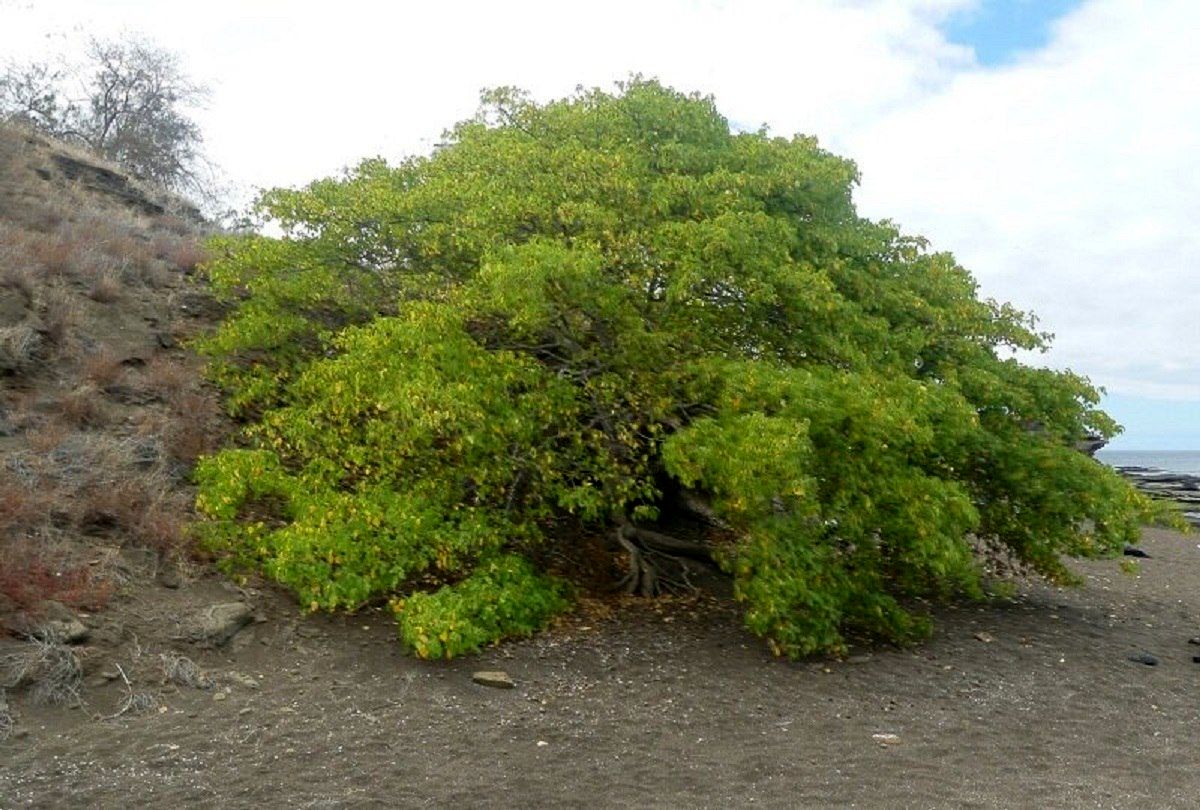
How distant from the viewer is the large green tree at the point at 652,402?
964 cm

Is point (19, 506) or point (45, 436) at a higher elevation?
point (45, 436)

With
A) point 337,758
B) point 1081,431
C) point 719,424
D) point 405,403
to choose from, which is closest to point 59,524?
point 405,403

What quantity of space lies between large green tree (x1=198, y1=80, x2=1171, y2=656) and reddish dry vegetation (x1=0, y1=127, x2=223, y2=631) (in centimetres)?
103

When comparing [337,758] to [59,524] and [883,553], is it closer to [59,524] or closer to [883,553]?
[59,524]

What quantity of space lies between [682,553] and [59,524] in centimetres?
753

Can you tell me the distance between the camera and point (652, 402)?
11008 millimetres

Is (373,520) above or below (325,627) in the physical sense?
above

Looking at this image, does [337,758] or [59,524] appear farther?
[59,524]

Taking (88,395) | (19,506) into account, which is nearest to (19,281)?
(88,395)

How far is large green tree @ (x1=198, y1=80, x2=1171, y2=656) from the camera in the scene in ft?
31.6

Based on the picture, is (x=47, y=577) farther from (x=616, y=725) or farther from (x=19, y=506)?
(x=616, y=725)

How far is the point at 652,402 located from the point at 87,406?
7887mm

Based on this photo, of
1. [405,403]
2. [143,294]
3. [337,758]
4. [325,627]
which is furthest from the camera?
[143,294]

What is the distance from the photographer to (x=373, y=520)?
998 centimetres
